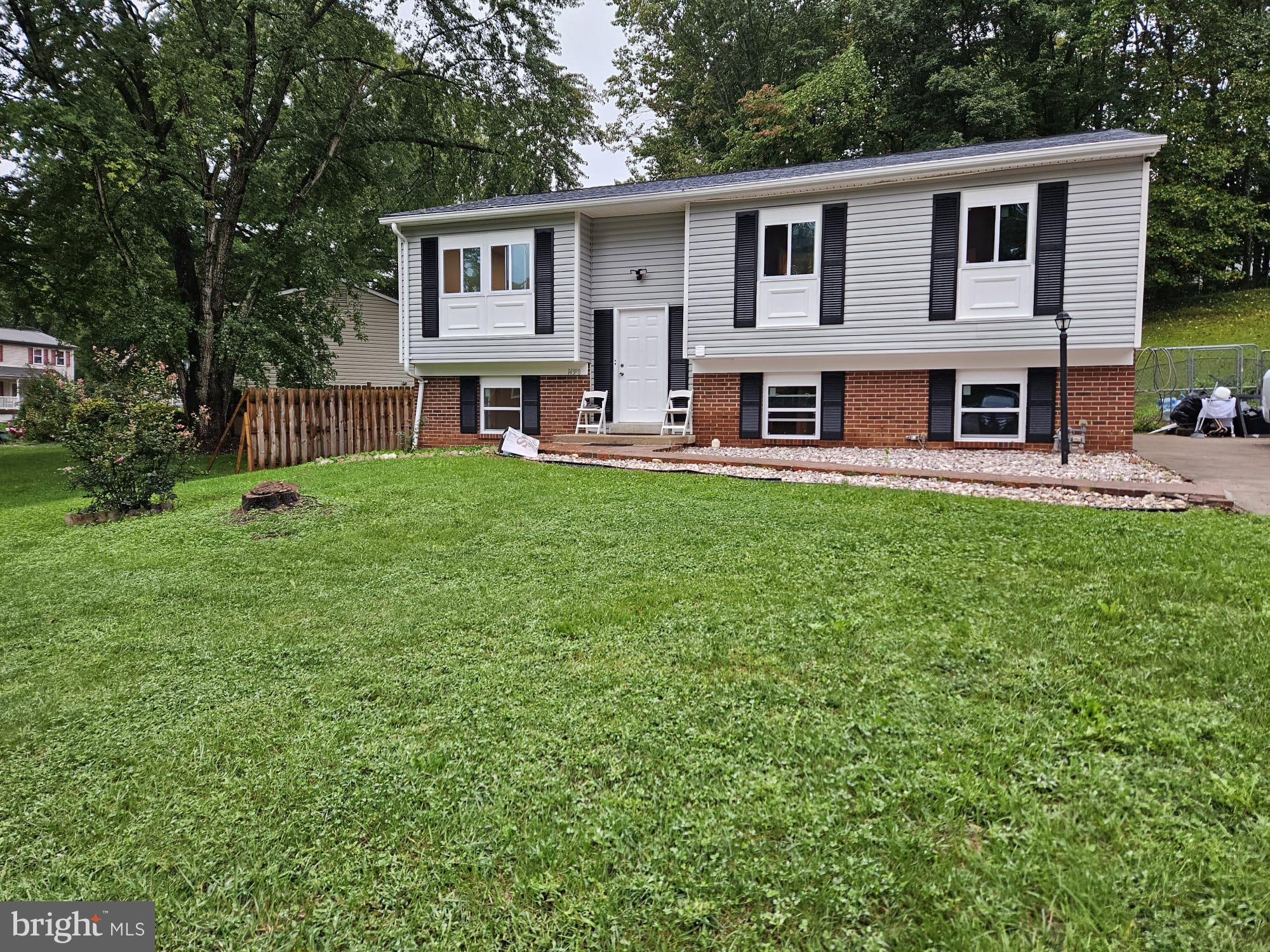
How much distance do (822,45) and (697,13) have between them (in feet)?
15.5

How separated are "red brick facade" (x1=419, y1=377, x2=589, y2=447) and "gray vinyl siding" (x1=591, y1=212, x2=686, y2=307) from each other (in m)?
1.73

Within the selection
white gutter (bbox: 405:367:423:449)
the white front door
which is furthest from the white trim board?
white gutter (bbox: 405:367:423:449)

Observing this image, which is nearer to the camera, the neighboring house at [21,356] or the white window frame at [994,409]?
the white window frame at [994,409]

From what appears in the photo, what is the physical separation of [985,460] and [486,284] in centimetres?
921

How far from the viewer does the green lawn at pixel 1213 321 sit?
2286 centimetres

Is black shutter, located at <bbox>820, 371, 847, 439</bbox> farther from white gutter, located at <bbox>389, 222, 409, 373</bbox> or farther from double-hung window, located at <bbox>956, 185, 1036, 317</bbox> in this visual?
white gutter, located at <bbox>389, 222, 409, 373</bbox>

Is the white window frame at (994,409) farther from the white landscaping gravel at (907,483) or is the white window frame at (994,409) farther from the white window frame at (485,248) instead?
the white window frame at (485,248)

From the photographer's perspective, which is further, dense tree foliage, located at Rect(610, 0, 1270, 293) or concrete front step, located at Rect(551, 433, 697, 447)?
dense tree foliage, located at Rect(610, 0, 1270, 293)

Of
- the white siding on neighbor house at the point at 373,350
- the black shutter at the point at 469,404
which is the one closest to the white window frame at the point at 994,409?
the black shutter at the point at 469,404

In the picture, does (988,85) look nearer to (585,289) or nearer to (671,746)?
(585,289)

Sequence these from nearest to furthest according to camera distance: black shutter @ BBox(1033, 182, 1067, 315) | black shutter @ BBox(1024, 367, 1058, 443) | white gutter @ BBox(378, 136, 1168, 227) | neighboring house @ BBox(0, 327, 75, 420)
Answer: white gutter @ BBox(378, 136, 1168, 227)
black shutter @ BBox(1033, 182, 1067, 315)
black shutter @ BBox(1024, 367, 1058, 443)
neighboring house @ BBox(0, 327, 75, 420)

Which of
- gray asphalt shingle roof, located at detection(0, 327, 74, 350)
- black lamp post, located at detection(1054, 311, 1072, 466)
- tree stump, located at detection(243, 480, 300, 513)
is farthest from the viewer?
gray asphalt shingle roof, located at detection(0, 327, 74, 350)

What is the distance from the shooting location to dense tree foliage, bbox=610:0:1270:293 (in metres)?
21.5

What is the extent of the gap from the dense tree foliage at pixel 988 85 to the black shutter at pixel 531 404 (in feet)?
45.0
